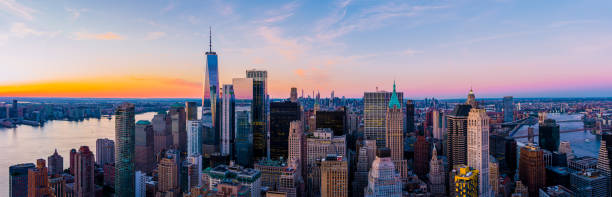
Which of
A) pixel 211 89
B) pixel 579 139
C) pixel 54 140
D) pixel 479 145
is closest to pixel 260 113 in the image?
pixel 211 89

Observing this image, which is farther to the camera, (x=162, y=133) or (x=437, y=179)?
(x=162, y=133)

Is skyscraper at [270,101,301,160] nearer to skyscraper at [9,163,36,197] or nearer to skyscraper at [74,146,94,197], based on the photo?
skyscraper at [74,146,94,197]

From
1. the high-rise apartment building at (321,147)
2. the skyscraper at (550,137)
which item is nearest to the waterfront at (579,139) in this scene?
the skyscraper at (550,137)

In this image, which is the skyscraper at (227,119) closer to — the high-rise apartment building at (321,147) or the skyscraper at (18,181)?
the high-rise apartment building at (321,147)

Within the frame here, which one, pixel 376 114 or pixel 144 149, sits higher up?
pixel 376 114

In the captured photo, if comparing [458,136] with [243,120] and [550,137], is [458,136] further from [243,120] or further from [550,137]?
[243,120]

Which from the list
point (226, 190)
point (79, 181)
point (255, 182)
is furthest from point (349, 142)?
point (79, 181)
